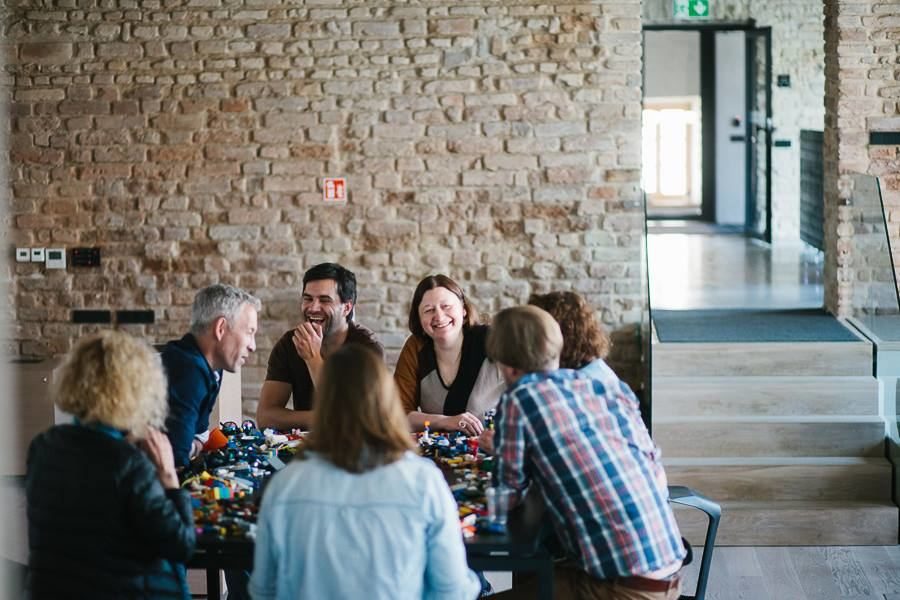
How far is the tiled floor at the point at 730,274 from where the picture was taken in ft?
31.1

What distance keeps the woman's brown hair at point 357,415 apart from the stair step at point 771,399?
15.1 feet

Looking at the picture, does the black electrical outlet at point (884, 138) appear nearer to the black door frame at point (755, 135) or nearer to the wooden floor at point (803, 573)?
the wooden floor at point (803, 573)

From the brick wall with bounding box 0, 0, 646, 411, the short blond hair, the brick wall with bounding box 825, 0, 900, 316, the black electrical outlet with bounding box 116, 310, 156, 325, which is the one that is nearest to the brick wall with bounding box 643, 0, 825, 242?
the brick wall with bounding box 825, 0, 900, 316

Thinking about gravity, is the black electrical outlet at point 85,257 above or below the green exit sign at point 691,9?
below

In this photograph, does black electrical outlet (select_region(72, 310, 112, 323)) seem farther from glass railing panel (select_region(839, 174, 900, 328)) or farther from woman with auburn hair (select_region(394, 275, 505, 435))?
glass railing panel (select_region(839, 174, 900, 328))

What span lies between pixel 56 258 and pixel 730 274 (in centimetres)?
554

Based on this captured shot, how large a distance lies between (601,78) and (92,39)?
3327 millimetres

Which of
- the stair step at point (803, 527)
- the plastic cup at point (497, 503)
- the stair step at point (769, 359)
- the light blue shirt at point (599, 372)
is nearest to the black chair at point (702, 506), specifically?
the light blue shirt at point (599, 372)

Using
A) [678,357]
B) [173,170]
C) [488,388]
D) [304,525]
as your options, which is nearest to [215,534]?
[304,525]

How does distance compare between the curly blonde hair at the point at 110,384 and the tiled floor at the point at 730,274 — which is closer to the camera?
the curly blonde hair at the point at 110,384

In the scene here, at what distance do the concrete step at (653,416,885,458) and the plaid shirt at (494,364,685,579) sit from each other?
11.8ft

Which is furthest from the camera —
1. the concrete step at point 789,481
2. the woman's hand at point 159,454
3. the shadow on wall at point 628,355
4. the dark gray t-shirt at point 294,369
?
the shadow on wall at point 628,355

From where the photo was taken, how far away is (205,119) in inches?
332

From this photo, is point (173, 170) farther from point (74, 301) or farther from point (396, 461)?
point (396, 461)
